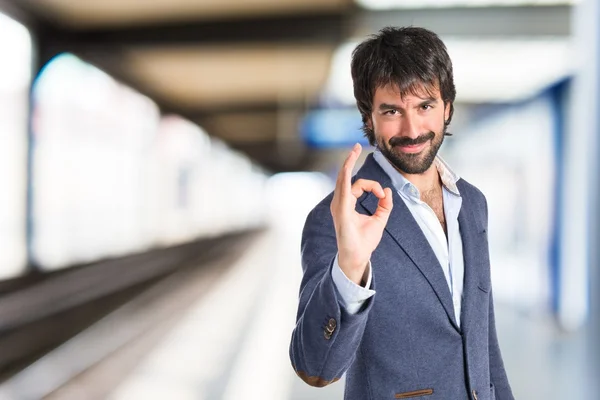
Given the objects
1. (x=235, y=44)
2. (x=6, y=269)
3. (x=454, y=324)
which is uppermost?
(x=235, y=44)

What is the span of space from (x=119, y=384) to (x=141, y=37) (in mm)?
4685

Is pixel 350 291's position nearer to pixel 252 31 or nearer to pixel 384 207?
pixel 384 207

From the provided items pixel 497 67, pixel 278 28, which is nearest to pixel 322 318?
pixel 278 28

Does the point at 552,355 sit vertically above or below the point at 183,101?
below

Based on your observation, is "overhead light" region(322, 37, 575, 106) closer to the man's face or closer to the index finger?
the man's face

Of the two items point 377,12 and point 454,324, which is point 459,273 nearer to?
point 454,324

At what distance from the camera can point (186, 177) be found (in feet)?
44.7

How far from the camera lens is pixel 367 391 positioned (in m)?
1.20

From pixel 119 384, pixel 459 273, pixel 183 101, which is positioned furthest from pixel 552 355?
pixel 183 101

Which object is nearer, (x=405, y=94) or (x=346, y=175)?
(x=346, y=175)

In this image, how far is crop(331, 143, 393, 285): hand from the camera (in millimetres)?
1020

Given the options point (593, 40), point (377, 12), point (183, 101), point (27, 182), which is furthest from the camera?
point (183, 101)

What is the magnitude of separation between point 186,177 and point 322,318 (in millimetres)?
12778

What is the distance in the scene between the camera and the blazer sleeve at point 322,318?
3.47 ft
